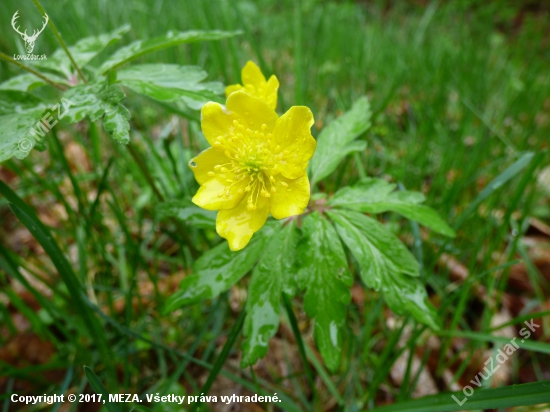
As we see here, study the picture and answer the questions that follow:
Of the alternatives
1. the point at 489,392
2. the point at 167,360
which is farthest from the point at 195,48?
the point at 489,392

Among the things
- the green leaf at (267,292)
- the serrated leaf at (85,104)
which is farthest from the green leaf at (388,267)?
the serrated leaf at (85,104)

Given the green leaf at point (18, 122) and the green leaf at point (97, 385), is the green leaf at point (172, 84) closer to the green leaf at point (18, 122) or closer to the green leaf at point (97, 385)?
the green leaf at point (18, 122)

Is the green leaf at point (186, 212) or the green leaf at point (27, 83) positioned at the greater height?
the green leaf at point (27, 83)

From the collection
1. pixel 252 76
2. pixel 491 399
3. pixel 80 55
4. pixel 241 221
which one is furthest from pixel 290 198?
pixel 80 55

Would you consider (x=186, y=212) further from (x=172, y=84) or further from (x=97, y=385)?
(x=97, y=385)

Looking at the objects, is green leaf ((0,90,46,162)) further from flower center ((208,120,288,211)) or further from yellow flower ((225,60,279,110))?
yellow flower ((225,60,279,110))

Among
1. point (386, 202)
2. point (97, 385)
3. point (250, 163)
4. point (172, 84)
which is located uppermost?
point (172, 84)
